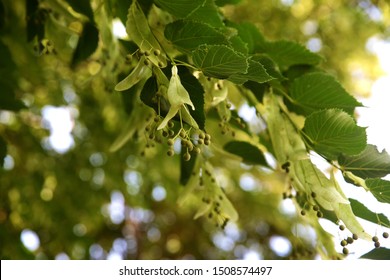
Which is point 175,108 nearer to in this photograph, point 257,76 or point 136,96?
point 257,76

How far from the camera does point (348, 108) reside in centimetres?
100

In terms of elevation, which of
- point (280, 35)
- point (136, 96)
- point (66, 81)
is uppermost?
point (136, 96)

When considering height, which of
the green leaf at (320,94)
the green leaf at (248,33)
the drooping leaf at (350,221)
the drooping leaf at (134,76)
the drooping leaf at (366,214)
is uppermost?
the drooping leaf at (134,76)

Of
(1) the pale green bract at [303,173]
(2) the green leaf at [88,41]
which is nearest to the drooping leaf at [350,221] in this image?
(1) the pale green bract at [303,173]

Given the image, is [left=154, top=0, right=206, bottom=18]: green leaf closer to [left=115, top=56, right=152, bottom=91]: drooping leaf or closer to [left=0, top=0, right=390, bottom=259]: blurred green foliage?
[left=115, top=56, right=152, bottom=91]: drooping leaf

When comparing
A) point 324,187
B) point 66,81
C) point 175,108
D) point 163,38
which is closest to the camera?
point 175,108

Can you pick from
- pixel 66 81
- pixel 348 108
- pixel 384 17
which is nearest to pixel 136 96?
pixel 348 108

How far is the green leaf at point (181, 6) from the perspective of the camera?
0.90 meters

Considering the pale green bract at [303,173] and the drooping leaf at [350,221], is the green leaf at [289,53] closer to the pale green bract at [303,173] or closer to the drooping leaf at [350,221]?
the pale green bract at [303,173]

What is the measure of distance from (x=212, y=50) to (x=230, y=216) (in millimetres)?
442

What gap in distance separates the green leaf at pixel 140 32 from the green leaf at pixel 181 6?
45 millimetres

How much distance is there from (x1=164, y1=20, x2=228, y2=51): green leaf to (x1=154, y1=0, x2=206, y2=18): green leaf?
0.04 metres

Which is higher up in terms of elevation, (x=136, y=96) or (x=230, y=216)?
(x=136, y=96)

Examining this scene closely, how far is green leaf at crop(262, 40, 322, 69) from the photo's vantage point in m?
1.09
